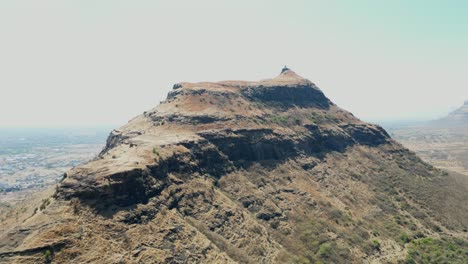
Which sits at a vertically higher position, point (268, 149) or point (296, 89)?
point (296, 89)

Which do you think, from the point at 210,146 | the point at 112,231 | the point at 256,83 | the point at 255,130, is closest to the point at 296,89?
the point at 256,83

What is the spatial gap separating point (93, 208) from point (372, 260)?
159 ft

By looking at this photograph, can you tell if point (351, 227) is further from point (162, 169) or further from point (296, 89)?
point (296, 89)

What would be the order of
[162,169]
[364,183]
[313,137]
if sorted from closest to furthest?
1. [162,169]
2. [364,183]
3. [313,137]

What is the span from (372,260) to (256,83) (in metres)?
68.5

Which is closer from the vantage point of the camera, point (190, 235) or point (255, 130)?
point (190, 235)

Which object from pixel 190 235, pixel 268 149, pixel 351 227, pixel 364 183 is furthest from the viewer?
pixel 364 183

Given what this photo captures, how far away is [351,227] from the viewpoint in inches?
2884

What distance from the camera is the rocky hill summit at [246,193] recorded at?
45.8 m

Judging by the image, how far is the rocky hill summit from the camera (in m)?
45.8

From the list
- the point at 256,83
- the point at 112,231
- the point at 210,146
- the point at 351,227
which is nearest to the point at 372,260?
the point at 351,227

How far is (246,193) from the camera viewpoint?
7219 centimetres

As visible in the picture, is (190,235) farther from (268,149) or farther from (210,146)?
(268,149)

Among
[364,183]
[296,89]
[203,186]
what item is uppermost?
[296,89]
